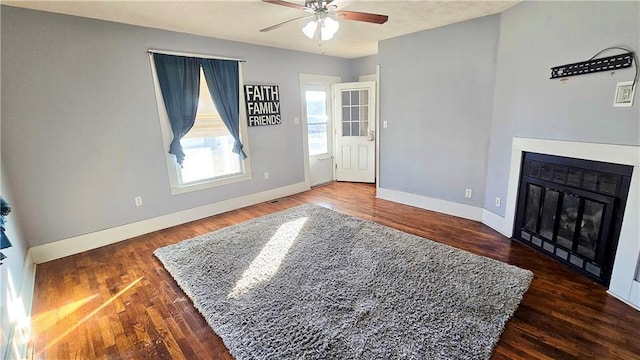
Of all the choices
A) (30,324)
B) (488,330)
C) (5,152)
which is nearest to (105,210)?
(5,152)

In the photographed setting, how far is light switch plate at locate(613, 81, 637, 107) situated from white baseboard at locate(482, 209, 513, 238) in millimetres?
1532

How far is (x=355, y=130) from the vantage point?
561 cm

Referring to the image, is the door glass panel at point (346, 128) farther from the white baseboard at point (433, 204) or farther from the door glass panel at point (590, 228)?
the door glass panel at point (590, 228)

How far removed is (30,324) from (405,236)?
331 centimetres

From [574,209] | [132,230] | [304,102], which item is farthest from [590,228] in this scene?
[132,230]

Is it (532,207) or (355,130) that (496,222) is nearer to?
(532,207)

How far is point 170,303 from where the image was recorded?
222cm

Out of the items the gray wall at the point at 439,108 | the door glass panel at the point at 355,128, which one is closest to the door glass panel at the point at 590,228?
the gray wall at the point at 439,108

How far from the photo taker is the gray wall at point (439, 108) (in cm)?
340

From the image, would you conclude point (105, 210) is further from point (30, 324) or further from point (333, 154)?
point (333, 154)

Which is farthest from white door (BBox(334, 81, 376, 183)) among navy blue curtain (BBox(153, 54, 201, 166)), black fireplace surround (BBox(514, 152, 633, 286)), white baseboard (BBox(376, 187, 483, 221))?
black fireplace surround (BBox(514, 152, 633, 286))

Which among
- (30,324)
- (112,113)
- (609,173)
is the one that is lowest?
(30,324)

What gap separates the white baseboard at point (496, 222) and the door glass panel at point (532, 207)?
0.22m

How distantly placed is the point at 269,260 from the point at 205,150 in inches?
83.9
